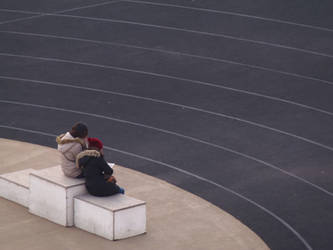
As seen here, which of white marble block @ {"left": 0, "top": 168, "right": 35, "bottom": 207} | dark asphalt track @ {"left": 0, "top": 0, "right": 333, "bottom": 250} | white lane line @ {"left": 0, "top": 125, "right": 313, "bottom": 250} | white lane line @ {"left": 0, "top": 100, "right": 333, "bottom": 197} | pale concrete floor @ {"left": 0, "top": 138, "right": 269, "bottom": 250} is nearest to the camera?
pale concrete floor @ {"left": 0, "top": 138, "right": 269, "bottom": 250}

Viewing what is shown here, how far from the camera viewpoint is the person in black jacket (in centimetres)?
1298

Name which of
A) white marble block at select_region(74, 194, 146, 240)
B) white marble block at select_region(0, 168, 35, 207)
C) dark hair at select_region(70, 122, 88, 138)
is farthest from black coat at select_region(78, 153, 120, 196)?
white marble block at select_region(0, 168, 35, 207)

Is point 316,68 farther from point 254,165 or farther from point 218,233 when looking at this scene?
point 218,233

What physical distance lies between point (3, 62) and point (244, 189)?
8902mm

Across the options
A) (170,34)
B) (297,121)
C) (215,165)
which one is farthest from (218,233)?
(170,34)

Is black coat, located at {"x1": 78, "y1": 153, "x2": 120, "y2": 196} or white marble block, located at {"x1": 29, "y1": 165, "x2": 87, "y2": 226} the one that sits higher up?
black coat, located at {"x1": 78, "y1": 153, "x2": 120, "y2": 196}

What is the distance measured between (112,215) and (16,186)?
2.25m

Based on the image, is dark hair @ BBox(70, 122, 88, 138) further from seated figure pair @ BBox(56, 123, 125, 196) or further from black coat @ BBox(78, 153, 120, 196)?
black coat @ BBox(78, 153, 120, 196)

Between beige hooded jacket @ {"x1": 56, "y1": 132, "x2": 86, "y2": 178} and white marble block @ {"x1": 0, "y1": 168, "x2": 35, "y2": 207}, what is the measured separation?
1.08 meters

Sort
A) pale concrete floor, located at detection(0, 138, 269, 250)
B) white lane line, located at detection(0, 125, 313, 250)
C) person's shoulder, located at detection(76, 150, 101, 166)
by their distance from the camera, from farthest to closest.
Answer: white lane line, located at detection(0, 125, 313, 250) < person's shoulder, located at detection(76, 150, 101, 166) < pale concrete floor, located at detection(0, 138, 269, 250)

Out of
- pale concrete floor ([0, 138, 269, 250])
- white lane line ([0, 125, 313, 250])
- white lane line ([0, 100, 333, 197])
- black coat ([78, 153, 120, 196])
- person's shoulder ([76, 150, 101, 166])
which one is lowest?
pale concrete floor ([0, 138, 269, 250])

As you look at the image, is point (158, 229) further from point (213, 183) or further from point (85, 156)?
point (213, 183)

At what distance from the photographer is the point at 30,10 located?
981 inches

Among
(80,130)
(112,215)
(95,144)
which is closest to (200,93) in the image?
(95,144)
